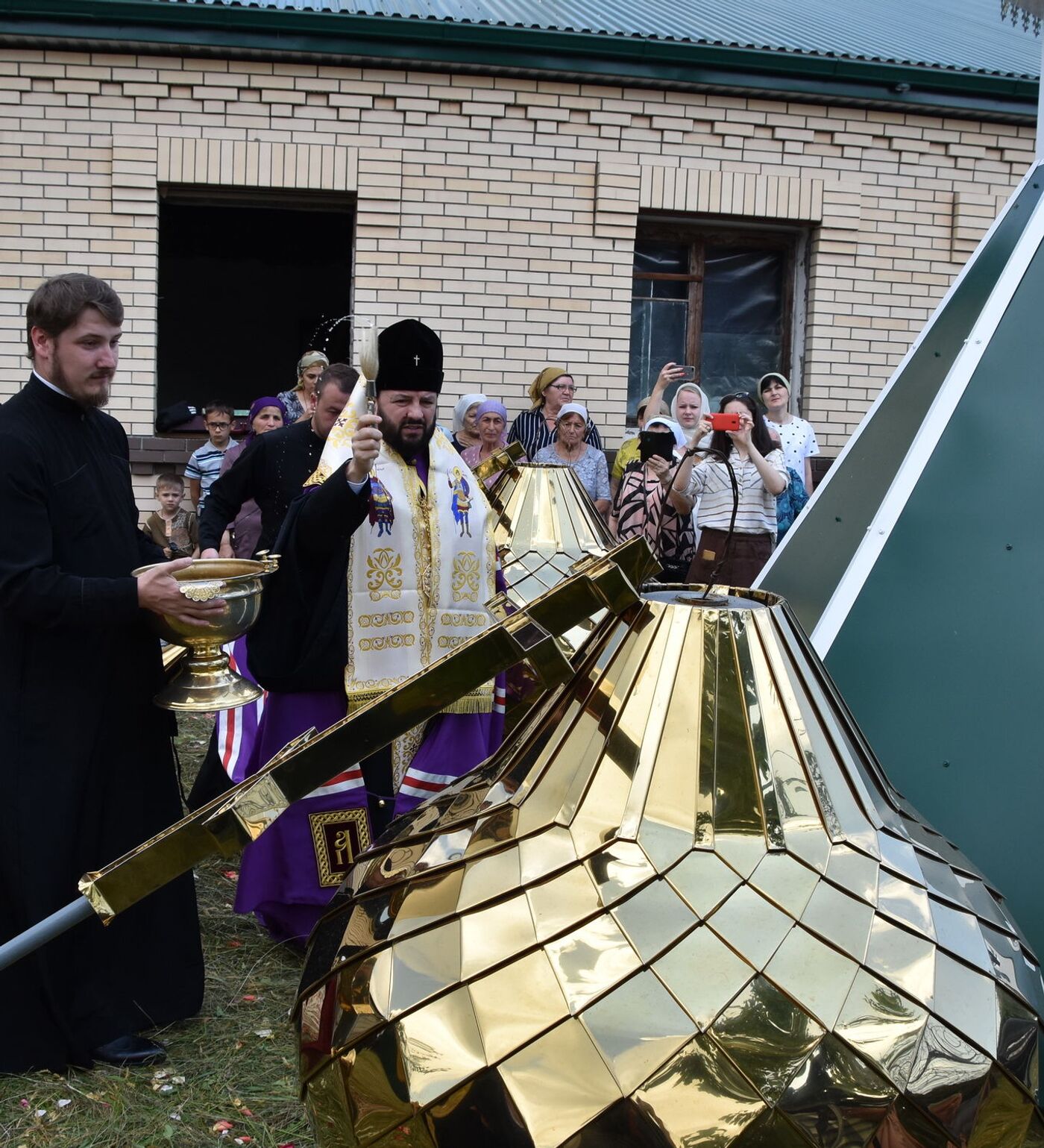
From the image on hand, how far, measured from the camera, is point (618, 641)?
1394 millimetres

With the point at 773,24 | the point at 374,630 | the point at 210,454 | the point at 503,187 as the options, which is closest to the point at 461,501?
the point at 374,630

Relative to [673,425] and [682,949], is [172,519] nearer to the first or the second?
[673,425]

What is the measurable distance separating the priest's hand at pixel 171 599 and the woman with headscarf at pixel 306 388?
4.11 metres

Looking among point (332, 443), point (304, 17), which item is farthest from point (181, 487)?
point (332, 443)

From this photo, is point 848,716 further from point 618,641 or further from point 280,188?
point 280,188

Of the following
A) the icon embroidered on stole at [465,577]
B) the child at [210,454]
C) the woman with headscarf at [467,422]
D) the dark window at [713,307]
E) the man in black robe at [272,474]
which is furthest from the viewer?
the dark window at [713,307]

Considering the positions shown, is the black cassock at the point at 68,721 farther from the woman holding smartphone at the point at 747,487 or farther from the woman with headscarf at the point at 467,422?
the woman with headscarf at the point at 467,422

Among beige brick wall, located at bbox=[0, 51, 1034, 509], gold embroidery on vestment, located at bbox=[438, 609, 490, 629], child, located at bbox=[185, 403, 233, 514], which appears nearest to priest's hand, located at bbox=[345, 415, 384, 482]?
gold embroidery on vestment, located at bbox=[438, 609, 490, 629]

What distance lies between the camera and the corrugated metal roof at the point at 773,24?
971 centimetres

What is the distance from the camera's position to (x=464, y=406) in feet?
29.3

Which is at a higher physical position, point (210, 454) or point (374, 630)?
point (210, 454)

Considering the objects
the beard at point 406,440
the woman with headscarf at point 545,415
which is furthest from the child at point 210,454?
the beard at point 406,440

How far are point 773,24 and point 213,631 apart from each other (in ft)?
32.3

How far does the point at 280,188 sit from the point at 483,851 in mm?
9099
